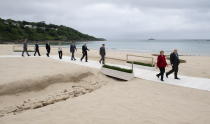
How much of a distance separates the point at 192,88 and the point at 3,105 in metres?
8.29

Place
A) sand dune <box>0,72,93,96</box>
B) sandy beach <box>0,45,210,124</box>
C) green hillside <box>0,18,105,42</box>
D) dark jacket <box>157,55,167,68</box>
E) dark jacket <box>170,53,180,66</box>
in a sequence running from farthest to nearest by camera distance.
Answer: green hillside <box>0,18,105,42</box>
dark jacket <box>170,53,180,66</box>
dark jacket <box>157,55,167,68</box>
sand dune <box>0,72,93,96</box>
sandy beach <box>0,45,210,124</box>

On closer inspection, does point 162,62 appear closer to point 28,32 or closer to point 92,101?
point 92,101

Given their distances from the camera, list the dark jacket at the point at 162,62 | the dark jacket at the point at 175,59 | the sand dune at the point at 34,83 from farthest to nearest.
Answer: the dark jacket at the point at 175,59
the dark jacket at the point at 162,62
the sand dune at the point at 34,83

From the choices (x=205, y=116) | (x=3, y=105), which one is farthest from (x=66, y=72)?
(x=205, y=116)

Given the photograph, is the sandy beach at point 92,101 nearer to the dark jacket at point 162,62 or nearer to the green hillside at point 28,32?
the dark jacket at point 162,62

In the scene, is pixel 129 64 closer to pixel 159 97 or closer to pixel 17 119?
pixel 159 97

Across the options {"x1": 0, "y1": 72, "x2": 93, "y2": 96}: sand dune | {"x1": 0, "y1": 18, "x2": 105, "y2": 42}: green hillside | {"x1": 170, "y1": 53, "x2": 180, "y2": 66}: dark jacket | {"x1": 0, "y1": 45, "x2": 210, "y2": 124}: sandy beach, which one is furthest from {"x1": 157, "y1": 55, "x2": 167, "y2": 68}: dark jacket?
{"x1": 0, "y1": 18, "x2": 105, "y2": 42}: green hillside

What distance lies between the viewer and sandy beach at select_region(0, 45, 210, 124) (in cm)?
685

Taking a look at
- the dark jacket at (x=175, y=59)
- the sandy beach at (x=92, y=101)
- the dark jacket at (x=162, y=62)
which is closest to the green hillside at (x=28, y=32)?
the sandy beach at (x=92, y=101)

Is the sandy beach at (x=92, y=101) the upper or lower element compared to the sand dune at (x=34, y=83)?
lower

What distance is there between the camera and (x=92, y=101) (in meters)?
8.65

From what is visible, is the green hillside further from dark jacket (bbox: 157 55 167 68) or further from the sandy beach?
dark jacket (bbox: 157 55 167 68)

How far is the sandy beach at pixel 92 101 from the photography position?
6.85m

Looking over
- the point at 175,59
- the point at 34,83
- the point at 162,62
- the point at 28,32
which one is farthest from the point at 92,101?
the point at 28,32
